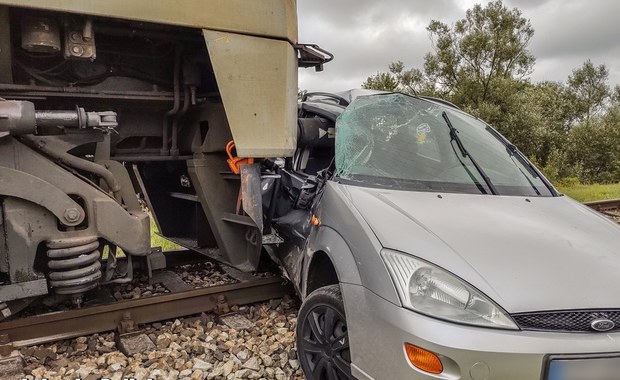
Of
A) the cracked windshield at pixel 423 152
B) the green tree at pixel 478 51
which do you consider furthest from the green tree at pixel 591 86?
the cracked windshield at pixel 423 152

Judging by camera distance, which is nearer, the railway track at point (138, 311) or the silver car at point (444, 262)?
the silver car at point (444, 262)

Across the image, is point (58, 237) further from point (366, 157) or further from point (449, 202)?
point (449, 202)

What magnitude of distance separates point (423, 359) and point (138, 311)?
2632 millimetres

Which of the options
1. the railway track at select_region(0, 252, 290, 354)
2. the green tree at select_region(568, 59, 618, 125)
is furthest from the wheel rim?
the green tree at select_region(568, 59, 618, 125)

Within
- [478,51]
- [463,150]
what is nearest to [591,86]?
[478,51]

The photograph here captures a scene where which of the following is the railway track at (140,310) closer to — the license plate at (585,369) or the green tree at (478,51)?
the license plate at (585,369)

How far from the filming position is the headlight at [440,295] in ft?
6.89

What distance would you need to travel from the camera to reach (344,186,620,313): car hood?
217 centimetres

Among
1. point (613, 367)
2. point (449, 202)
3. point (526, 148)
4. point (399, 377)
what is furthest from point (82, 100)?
point (526, 148)

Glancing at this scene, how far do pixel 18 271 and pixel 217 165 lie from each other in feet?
6.18

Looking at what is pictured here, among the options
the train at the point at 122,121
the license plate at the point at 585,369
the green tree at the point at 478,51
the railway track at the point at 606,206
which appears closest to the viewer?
the license plate at the point at 585,369

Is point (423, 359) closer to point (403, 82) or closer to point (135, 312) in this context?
point (135, 312)

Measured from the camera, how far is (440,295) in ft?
7.20

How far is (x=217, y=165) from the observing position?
471 centimetres
